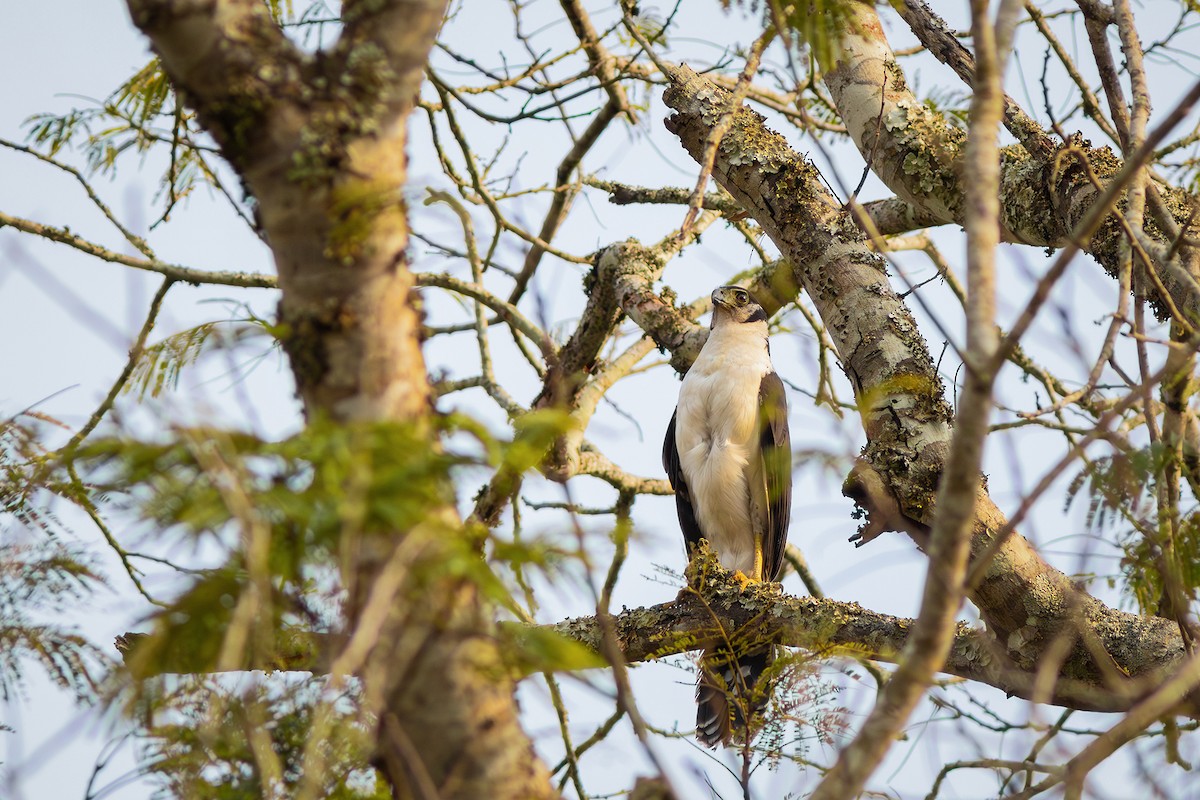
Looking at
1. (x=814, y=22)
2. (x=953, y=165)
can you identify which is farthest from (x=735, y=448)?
(x=814, y=22)

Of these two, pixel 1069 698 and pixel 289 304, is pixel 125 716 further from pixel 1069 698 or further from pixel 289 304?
pixel 1069 698

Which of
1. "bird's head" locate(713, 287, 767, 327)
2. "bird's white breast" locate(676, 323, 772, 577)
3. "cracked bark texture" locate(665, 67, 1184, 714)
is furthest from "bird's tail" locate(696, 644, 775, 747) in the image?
"bird's head" locate(713, 287, 767, 327)

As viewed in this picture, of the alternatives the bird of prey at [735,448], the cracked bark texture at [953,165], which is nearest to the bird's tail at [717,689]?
the bird of prey at [735,448]

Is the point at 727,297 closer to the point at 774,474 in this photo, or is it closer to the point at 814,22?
the point at 774,474

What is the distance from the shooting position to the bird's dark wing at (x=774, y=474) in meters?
5.41

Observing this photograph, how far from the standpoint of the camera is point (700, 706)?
469 cm

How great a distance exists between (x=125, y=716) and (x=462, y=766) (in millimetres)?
468

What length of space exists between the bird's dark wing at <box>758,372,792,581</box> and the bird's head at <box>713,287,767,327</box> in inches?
13.6

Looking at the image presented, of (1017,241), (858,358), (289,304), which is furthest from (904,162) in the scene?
(289,304)

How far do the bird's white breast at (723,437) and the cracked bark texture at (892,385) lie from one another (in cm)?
157

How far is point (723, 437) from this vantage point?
5.58 m

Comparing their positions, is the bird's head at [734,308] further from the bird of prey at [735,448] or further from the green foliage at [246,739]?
the green foliage at [246,739]

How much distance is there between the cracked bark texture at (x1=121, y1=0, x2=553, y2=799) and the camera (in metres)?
1.58

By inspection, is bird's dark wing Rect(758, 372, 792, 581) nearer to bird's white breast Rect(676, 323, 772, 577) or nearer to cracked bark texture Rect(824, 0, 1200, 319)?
bird's white breast Rect(676, 323, 772, 577)
